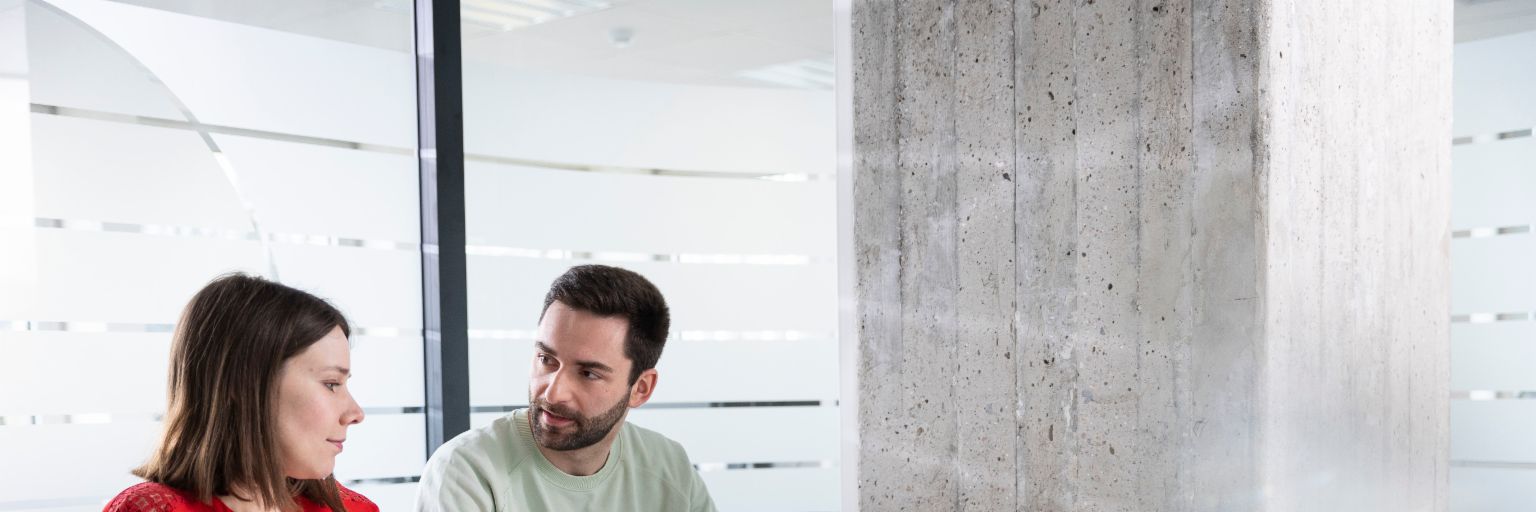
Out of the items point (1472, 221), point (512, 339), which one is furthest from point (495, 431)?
point (1472, 221)

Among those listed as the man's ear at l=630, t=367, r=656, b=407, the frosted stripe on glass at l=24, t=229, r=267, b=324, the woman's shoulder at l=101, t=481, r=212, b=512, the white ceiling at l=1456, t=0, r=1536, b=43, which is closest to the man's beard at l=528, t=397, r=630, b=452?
the man's ear at l=630, t=367, r=656, b=407

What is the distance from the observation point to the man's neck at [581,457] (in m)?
1.79

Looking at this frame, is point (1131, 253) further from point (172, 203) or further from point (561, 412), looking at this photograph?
point (172, 203)

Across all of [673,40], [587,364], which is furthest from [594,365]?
[673,40]

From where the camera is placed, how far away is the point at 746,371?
4160 mm

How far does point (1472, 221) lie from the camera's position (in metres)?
4.29

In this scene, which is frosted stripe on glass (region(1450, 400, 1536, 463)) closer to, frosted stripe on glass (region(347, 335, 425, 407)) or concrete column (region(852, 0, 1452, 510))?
concrete column (region(852, 0, 1452, 510))

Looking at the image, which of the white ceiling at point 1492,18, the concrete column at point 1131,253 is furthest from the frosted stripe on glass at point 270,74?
the white ceiling at point 1492,18

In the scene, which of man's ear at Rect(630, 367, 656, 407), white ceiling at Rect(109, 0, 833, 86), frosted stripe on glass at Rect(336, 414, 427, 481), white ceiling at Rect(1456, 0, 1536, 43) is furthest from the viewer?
white ceiling at Rect(1456, 0, 1536, 43)

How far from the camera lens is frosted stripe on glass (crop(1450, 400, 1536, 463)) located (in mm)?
4203

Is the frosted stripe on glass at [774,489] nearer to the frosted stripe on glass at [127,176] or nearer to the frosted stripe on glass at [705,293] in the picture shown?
the frosted stripe on glass at [705,293]

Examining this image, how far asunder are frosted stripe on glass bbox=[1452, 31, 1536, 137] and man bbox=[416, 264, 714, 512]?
359cm

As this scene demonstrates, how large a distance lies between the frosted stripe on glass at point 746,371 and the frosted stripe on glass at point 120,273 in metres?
1.21

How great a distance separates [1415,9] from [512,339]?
279cm
